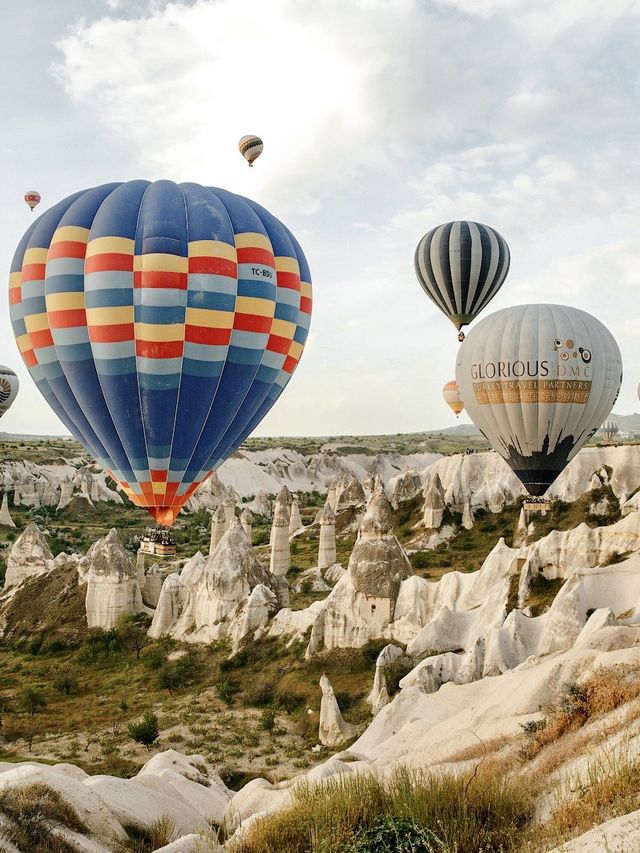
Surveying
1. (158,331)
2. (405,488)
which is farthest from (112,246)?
(405,488)

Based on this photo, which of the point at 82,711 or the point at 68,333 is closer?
the point at 68,333

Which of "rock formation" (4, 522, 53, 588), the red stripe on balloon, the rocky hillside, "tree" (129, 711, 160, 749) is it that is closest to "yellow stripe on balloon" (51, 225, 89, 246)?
the red stripe on balloon

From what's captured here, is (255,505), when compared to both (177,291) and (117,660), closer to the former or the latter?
(117,660)

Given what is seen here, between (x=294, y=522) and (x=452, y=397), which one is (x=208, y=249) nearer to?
(x=294, y=522)

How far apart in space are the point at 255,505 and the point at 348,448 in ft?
166

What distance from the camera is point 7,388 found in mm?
78562

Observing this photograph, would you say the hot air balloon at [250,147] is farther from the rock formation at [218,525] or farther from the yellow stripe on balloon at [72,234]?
the rock formation at [218,525]

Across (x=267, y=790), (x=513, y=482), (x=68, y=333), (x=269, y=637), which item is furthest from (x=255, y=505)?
(x=267, y=790)

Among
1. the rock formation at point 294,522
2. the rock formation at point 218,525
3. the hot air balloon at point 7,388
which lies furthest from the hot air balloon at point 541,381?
the hot air balloon at point 7,388

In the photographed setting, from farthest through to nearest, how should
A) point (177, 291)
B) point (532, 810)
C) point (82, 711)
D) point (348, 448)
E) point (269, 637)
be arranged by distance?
point (348, 448)
point (269, 637)
point (82, 711)
point (177, 291)
point (532, 810)

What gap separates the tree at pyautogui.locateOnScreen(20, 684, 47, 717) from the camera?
2792 centimetres

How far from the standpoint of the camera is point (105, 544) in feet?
123

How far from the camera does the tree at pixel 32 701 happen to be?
27922 millimetres

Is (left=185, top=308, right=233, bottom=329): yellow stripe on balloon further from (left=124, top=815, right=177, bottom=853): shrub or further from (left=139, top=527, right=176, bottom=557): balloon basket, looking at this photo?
(left=124, top=815, right=177, bottom=853): shrub
